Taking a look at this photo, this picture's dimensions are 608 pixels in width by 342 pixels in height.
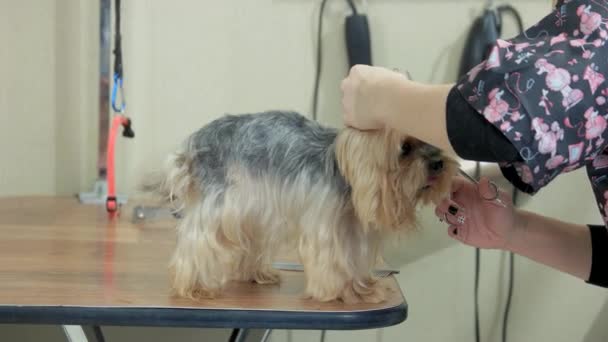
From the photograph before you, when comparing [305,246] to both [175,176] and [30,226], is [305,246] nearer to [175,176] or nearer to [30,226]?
[175,176]

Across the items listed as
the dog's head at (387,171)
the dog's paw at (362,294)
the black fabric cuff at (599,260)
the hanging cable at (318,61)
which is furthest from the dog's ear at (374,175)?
the hanging cable at (318,61)

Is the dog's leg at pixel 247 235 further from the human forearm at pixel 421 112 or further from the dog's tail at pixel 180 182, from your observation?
the human forearm at pixel 421 112

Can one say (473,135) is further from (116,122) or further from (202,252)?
(116,122)

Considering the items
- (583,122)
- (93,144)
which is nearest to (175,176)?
(583,122)

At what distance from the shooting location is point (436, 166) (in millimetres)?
875

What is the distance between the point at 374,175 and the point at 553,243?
38 centimetres

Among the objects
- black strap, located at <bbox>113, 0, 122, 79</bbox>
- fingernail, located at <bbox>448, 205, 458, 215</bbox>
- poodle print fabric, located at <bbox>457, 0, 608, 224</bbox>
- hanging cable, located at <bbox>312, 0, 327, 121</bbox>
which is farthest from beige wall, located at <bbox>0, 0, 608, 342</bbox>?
poodle print fabric, located at <bbox>457, 0, 608, 224</bbox>

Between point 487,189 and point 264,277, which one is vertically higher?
point 487,189

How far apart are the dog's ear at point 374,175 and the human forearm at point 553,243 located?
10.5 inches

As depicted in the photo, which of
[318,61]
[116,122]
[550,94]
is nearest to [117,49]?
[116,122]

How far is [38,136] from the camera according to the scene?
1590 millimetres

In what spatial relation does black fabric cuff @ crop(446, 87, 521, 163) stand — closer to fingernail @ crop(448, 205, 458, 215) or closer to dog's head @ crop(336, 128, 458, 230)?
dog's head @ crop(336, 128, 458, 230)

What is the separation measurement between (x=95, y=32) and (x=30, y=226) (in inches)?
21.1

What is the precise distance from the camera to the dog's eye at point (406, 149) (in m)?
0.85
